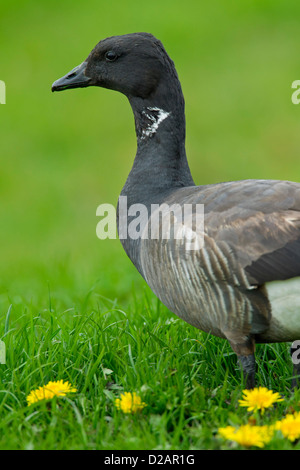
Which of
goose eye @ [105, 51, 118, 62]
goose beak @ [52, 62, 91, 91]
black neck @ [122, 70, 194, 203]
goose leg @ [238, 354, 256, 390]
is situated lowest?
goose leg @ [238, 354, 256, 390]

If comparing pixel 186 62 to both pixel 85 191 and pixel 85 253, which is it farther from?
pixel 85 253

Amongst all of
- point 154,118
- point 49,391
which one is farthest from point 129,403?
point 154,118

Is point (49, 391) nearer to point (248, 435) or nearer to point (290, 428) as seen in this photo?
point (248, 435)

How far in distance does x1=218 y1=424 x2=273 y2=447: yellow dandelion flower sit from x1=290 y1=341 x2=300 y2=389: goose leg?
745mm

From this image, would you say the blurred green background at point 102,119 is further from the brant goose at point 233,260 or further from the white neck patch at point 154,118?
the brant goose at point 233,260

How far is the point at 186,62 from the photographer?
15.5 meters

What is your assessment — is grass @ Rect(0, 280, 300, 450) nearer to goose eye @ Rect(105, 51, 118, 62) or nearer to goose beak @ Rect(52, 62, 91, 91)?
goose beak @ Rect(52, 62, 91, 91)

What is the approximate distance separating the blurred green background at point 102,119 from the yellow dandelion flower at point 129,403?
318cm

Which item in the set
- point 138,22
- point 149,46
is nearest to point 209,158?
point 138,22

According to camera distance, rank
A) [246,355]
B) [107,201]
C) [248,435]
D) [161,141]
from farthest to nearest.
Result: [107,201]
[161,141]
[246,355]
[248,435]

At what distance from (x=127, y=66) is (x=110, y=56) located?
0.16m

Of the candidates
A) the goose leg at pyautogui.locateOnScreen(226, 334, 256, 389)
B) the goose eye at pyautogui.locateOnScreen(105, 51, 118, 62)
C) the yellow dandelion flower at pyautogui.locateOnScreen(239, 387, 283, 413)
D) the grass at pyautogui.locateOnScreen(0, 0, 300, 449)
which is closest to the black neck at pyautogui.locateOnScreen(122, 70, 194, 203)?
the goose eye at pyautogui.locateOnScreen(105, 51, 118, 62)

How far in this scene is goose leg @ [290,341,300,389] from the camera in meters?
4.03

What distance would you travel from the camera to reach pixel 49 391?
3725 mm
